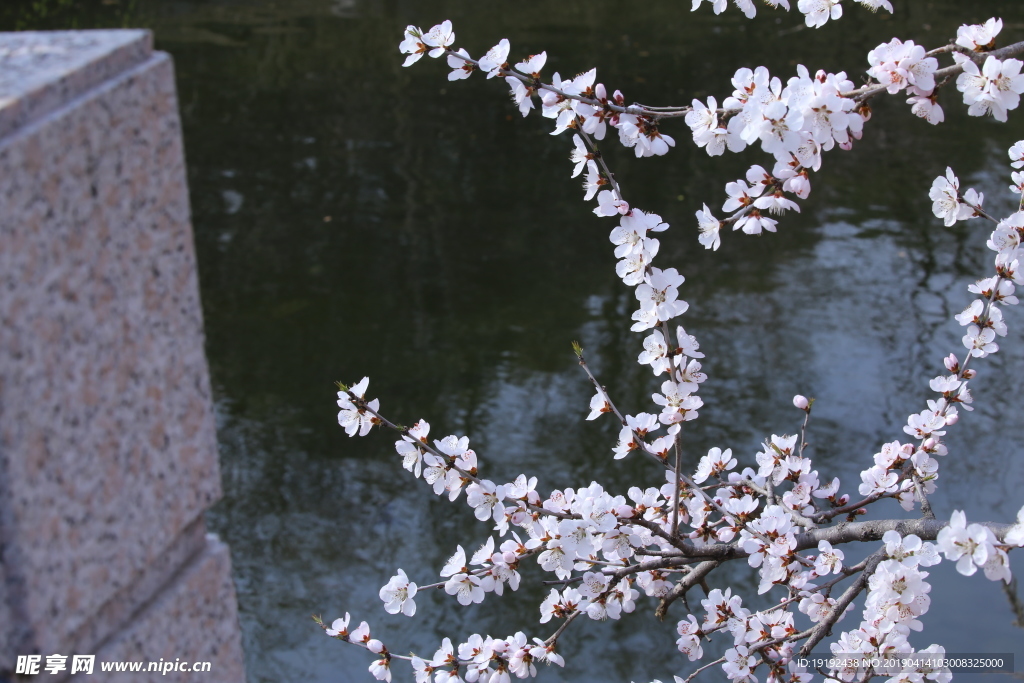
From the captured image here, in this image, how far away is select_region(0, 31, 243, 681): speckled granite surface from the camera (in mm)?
974

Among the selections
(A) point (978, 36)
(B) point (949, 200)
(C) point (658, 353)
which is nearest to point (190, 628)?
(C) point (658, 353)

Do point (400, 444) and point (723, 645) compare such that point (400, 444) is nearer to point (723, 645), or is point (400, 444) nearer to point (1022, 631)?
point (723, 645)

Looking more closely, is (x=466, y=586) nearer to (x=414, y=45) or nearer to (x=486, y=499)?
(x=486, y=499)

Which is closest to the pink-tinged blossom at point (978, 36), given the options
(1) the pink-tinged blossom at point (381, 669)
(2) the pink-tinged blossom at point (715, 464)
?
(2) the pink-tinged blossom at point (715, 464)

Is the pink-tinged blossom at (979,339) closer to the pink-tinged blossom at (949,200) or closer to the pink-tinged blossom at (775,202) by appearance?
the pink-tinged blossom at (949,200)

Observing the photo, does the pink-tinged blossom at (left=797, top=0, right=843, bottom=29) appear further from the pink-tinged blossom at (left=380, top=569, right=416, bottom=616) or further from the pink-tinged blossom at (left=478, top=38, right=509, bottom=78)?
the pink-tinged blossom at (left=380, top=569, right=416, bottom=616)

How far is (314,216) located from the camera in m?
6.32

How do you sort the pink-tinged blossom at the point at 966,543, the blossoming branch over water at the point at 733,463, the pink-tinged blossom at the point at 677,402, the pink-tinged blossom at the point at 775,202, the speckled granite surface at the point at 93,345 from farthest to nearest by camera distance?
the pink-tinged blossom at the point at 677,402 → the pink-tinged blossom at the point at 775,202 → the blossoming branch over water at the point at 733,463 → the pink-tinged blossom at the point at 966,543 → the speckled granite surface at the point at 93,345

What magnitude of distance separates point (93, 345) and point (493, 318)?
4157 millimetres

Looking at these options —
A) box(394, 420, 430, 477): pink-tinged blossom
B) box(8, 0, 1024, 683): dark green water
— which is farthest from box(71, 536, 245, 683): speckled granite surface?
box(8, 0, 1024, 683): dark green water

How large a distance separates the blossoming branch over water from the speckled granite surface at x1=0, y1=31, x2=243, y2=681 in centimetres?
66

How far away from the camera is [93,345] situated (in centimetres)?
107

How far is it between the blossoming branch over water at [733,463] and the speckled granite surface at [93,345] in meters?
0.66

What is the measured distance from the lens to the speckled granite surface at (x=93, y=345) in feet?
3.19
